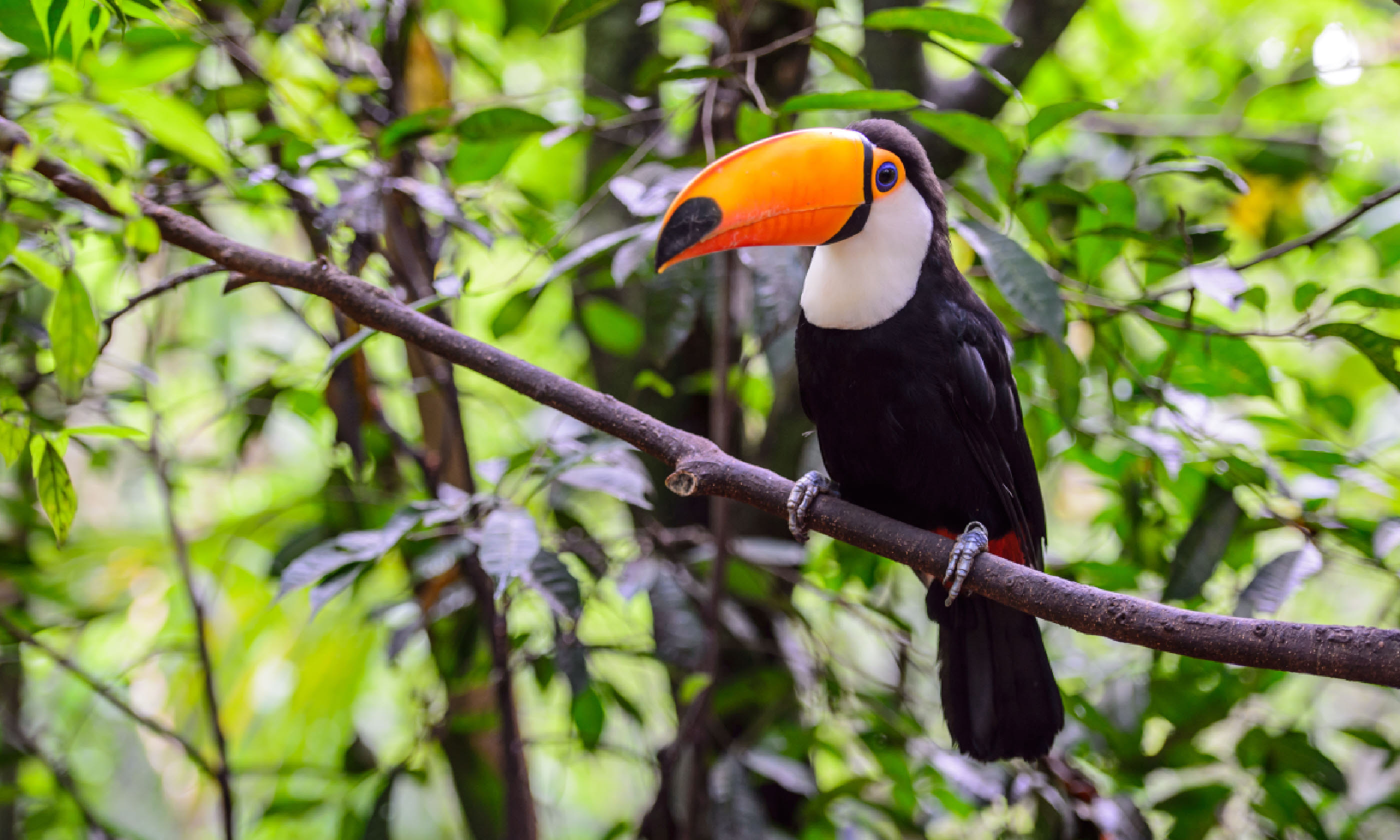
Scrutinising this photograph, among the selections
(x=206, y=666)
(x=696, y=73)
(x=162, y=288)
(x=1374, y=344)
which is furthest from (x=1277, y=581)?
→ (x=206, y=666)

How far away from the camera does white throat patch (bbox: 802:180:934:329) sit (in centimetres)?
177

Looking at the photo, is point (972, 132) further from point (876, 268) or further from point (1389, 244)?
point (1389, 244)

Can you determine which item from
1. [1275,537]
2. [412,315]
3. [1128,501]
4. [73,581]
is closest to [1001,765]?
Answer: [1128,501]

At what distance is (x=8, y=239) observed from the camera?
4.69 feet

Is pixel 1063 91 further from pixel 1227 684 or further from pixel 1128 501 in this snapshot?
pixel 1227 684

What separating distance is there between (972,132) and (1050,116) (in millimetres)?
143

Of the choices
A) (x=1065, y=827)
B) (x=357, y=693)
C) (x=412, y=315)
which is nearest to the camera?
(x=412, y=315)

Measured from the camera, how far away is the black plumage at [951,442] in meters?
1.76

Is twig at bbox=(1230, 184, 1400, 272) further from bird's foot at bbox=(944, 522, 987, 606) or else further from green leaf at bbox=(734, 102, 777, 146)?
green leaf at bbox=(734, 102, 777, 146)

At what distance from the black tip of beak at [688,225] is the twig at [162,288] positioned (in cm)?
70

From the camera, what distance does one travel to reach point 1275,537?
16.8 feet

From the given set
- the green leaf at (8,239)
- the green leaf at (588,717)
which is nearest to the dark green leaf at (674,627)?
the green leaf at (588,717)

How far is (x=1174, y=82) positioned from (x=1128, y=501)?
7.23 feet

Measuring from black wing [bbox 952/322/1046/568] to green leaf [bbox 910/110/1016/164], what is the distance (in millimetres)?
293
